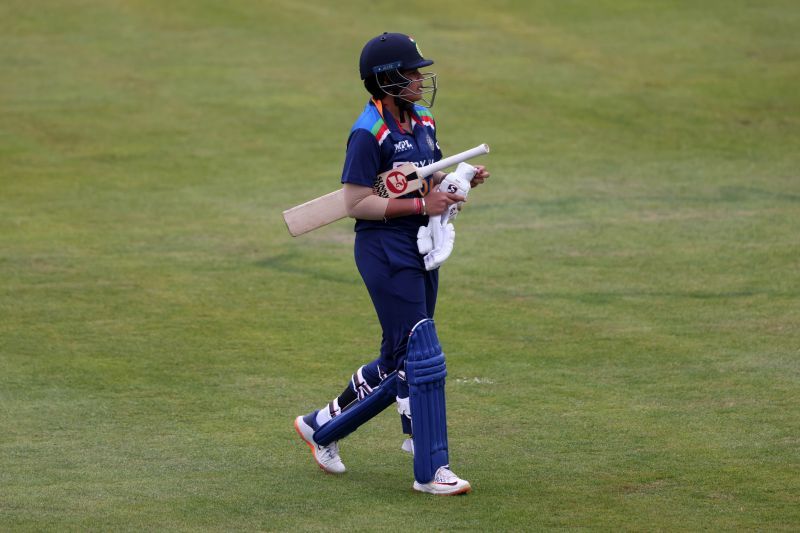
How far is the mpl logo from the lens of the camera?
634cm

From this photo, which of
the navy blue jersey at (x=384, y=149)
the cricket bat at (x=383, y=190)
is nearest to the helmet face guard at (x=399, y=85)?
the navy blue jersey at (x=384, y=149)

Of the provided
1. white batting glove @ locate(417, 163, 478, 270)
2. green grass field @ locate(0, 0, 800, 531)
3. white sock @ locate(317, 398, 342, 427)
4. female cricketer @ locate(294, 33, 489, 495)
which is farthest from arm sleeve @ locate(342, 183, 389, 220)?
green grass field @ locate(0, 0, 800, 531)

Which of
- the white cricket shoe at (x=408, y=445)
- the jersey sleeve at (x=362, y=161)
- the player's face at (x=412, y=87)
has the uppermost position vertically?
the player's face at (x=412, y=87)

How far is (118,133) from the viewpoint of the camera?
16609mm

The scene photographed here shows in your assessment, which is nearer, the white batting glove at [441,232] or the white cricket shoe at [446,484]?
the white cricket shoe at [446,484]

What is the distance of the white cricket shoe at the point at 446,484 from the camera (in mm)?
6141

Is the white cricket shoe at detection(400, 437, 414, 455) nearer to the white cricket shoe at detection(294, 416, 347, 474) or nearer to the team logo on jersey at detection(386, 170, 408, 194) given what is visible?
the white cricket shoe at detection(294, 416, 347, 474)

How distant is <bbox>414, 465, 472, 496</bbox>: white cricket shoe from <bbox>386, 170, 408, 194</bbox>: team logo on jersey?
4.61 feet

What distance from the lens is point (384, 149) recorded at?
6312 mm

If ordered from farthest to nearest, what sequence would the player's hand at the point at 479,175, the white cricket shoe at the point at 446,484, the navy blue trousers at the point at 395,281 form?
the player's hand at the point at 479,175
the navy blue trousers at the point at 395,281
the white cricket shoe at the point at 446,484

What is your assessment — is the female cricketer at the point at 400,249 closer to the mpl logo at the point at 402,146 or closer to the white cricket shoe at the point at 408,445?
the mpl logo at the point at 402,146

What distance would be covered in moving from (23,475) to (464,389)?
9.43ft

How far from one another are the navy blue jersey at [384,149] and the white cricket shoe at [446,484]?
1.23m

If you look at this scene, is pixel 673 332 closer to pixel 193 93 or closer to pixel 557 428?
pixel 557 428
